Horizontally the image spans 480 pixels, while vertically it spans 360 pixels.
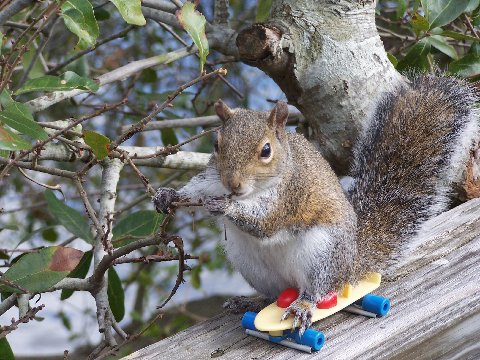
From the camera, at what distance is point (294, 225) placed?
4.42ft

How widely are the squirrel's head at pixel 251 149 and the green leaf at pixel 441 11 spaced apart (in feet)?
1.91

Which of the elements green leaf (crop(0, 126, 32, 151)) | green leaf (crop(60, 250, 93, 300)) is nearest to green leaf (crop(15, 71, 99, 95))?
green leaf (crop(0, 126, 32, 151))

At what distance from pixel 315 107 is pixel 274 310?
613 millimetres

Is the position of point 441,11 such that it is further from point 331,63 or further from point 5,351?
point 5,351

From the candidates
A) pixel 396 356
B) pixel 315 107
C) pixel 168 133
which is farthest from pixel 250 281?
pixel 168 133

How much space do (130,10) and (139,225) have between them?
A: 57 cm

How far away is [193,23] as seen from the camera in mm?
1354

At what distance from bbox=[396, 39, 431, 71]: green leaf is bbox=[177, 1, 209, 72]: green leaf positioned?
2.45 ft

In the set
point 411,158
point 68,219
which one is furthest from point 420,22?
point 68,219

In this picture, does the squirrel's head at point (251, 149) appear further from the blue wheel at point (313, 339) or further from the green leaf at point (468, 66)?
the green leaf at point (468, 66)

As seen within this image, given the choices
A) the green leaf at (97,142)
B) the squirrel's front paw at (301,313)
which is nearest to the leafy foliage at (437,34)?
the squirrel's front paw at (301,313)

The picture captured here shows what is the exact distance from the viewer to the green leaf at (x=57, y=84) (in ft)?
4.60

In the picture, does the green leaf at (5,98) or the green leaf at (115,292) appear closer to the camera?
the green leaf at (5,98)

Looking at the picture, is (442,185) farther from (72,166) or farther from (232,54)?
(72,166)
